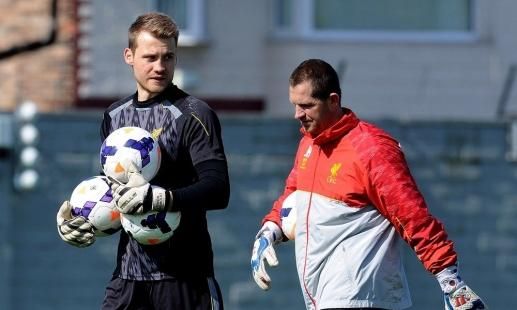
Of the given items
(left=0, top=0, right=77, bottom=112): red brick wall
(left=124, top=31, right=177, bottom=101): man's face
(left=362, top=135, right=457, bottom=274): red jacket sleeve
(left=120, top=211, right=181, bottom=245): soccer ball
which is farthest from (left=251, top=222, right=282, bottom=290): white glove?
(left=0, top=0, right=77, bottom=112): red brick wall

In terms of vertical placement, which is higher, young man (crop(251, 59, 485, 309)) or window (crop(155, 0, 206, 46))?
window (crop(155, 0, 206, 46))

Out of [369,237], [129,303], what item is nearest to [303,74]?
[369,237]

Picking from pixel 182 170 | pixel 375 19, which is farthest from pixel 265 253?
pixel 375 19

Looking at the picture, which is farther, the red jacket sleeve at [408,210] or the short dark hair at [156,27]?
the short dark hair at [156,27]

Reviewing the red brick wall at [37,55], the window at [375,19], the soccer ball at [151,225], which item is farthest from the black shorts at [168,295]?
the window at [375,19]

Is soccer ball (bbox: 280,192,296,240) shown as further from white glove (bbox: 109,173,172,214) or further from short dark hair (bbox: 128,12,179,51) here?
short dark hair (bbox: 128,12,179,51)

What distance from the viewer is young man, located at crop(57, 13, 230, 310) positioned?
5.99 m

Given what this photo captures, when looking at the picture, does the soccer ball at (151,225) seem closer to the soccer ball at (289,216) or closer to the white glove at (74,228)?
the white glove at (74,228)

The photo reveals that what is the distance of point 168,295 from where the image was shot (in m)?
6.02

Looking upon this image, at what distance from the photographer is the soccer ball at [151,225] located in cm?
583

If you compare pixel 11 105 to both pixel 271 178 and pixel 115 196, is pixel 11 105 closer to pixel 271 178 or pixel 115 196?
pixel 271 178

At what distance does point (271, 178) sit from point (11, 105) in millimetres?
3385

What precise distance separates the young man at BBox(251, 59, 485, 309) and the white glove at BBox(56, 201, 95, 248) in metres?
0.77

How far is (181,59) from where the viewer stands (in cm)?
1332
